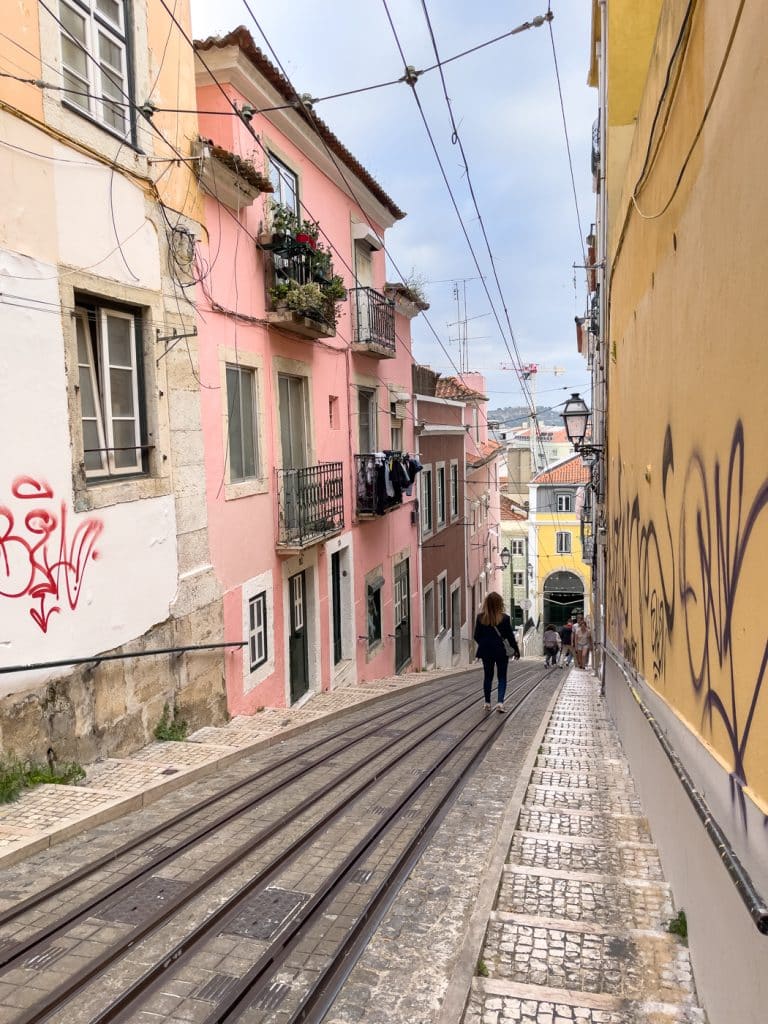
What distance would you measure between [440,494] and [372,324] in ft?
26.8

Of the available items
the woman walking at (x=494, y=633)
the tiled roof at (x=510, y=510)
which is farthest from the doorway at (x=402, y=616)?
the tiled roof at (x=510, y=510)

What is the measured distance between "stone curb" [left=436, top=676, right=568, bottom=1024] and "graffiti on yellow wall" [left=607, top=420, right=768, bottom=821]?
1374 millimetres

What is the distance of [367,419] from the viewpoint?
54.6ft

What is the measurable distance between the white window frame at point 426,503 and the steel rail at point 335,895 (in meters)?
14.1

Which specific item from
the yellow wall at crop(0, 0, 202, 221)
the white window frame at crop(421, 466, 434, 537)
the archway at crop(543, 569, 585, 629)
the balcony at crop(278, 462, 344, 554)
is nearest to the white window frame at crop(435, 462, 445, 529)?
the white window frame at crop(421, 466, 434, 537)

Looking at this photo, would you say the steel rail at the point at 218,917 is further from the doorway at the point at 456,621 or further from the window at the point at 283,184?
the doorway at the point at 456,621

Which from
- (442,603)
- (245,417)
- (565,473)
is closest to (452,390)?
(442,603)

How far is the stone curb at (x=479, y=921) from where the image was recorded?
3279mm

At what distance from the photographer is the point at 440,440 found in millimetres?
22922

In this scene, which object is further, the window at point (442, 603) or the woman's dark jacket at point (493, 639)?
the window at point (442, 603)

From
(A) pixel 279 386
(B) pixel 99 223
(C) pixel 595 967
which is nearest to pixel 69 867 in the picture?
(C) pixel 595 967

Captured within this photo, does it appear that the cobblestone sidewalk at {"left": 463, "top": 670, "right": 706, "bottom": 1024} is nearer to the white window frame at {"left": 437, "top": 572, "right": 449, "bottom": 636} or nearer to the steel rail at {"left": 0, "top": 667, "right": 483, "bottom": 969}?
the steel rail at {"left": 0, "top": 667, "right": 483, "bottom": 969}

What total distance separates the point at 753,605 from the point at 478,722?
741cm

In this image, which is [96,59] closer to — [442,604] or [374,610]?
[374,610]
